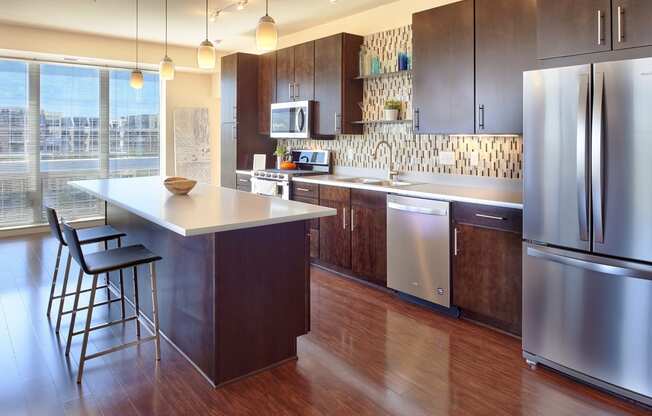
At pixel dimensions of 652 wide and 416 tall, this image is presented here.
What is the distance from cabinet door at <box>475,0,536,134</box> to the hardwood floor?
150 cm

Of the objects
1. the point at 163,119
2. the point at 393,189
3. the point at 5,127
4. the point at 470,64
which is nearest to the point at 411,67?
the point at 470,64

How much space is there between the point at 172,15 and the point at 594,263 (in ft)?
15.8

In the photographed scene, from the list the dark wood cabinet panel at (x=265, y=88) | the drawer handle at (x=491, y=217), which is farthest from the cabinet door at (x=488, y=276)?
the dark wood cabinet panel at (x=265, y=88)

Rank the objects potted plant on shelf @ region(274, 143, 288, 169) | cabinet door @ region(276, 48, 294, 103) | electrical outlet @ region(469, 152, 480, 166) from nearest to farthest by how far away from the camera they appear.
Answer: electrical outlet @ region(469, 152, 480, 166) < cabinet door @ region(276, 48, 294, 103) < potted plant on shelf @ region(274, 143, 288, 169)

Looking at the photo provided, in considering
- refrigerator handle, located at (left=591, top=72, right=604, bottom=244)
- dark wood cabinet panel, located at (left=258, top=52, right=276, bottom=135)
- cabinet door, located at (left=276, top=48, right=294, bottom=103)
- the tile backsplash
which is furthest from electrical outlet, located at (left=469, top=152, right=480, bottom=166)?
dark wood cabinet panel, located at (left=258, top=52, right=276, bottom=135)

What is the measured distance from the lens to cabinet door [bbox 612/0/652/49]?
2.35 metres

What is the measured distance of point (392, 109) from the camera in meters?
4.62

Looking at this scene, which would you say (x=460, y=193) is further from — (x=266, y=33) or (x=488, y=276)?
(x=266, y=33)

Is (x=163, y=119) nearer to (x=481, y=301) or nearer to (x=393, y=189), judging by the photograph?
(x=393, y=189)

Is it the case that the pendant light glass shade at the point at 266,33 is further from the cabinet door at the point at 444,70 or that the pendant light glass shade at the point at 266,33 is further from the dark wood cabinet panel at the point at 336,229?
the dark wood cabinet panel at the point at 336,229

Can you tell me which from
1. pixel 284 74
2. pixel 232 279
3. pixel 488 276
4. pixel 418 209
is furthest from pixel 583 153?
pixel 284 74

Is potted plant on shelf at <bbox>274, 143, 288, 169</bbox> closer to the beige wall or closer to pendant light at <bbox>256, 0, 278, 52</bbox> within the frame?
the beige wall

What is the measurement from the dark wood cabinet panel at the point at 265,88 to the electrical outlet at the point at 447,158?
2.51 m

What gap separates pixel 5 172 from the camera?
655cm
